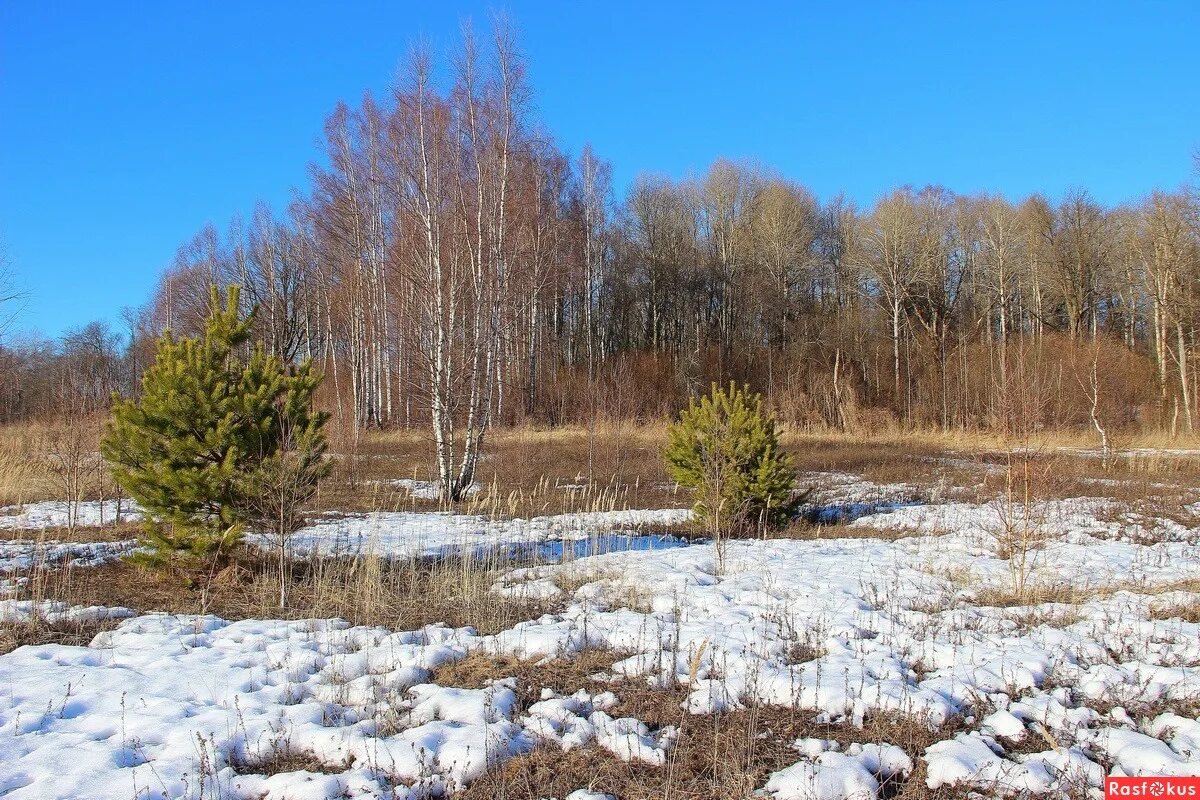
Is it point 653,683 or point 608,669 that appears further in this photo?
point 608,669

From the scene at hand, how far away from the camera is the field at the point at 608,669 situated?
10.8 feet

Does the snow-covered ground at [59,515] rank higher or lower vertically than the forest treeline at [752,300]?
lower

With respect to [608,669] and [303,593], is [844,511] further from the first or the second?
[303,593]

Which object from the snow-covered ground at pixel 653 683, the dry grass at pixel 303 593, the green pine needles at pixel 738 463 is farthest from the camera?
the green pine needles at pixel 738 463

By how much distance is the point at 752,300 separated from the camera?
37344 millimetres

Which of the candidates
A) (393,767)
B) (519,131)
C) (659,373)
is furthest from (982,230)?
(393,767)

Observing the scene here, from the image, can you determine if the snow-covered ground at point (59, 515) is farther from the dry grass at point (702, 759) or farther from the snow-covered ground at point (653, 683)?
the dry grass at point (702, 759)

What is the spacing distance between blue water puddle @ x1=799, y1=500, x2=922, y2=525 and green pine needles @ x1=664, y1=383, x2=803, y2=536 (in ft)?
3.79

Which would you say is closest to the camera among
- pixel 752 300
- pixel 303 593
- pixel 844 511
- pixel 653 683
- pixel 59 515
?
pixel 653 683

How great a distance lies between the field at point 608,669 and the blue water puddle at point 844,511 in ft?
7.40

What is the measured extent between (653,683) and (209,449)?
4603mm

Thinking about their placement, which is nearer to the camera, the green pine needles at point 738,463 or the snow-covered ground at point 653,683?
the snow-covered ground at point 653,683

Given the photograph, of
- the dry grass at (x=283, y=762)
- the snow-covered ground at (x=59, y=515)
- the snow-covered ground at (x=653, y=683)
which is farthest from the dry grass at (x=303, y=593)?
the snow-covered ground at (x=59, y=515)

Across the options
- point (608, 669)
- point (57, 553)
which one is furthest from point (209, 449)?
point (608, 669)
